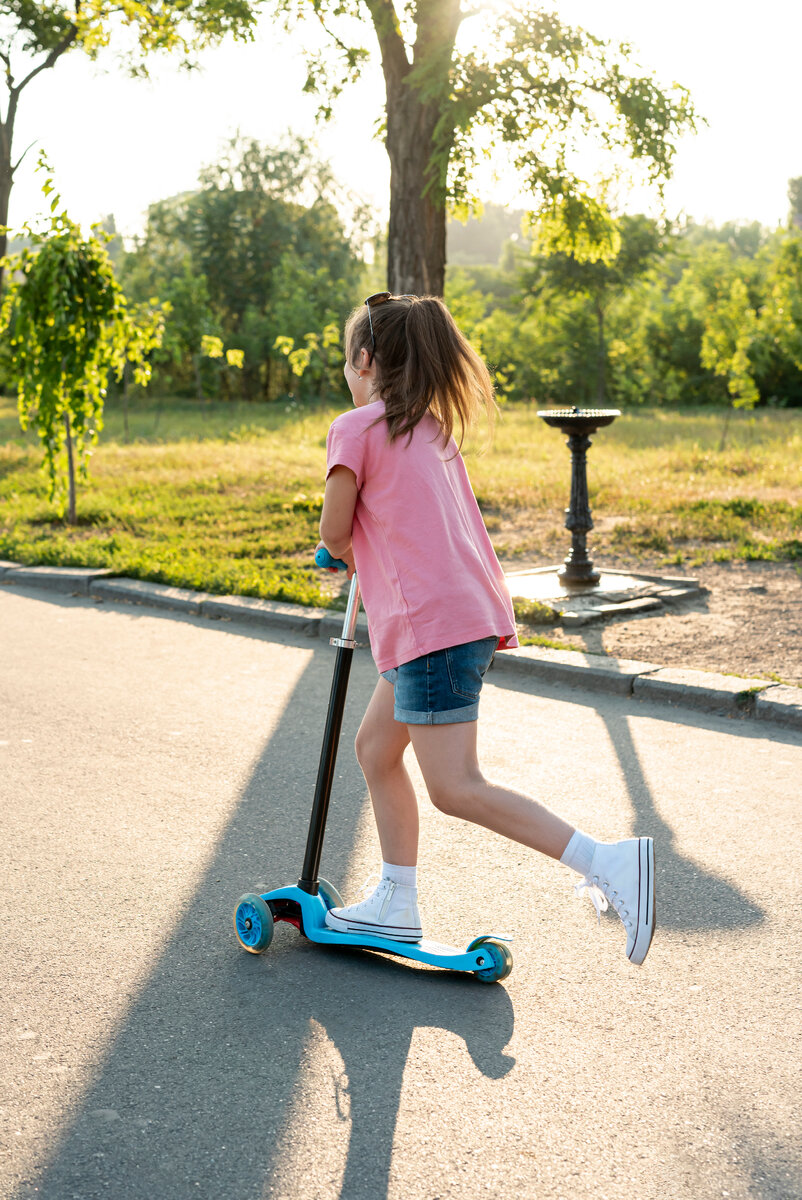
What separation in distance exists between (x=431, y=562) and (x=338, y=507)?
0.26 metres

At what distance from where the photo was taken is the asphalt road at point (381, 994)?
7.34ft

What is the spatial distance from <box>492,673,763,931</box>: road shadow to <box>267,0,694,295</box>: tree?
21.5 ft

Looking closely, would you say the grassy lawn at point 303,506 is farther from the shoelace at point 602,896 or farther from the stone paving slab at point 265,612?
the shoelace at point 602,896

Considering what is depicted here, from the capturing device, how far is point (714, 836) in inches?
153

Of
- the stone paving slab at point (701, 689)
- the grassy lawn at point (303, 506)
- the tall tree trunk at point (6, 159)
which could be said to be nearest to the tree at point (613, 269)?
the grassy lawn at point (303, 506)

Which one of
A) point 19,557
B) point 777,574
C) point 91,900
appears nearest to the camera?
point 91,900

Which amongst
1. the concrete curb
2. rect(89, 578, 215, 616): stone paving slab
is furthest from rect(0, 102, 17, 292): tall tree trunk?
the concrete curb

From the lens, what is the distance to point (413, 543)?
278cm

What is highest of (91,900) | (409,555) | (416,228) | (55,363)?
(416,228)

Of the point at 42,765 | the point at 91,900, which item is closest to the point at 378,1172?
the point at 91,900

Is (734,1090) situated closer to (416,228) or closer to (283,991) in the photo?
(283,991)

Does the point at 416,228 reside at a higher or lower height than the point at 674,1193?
higher

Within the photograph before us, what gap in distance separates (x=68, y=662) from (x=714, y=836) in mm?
3945

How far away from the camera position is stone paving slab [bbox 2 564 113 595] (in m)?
8.74
